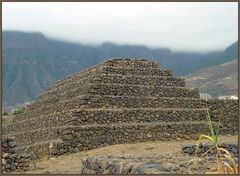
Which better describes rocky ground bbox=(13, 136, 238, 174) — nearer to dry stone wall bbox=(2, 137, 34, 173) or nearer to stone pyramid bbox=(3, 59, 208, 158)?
dry stone wall bbox=(2, 137, 34, 173)

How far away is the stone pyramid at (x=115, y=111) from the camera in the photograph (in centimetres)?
2500

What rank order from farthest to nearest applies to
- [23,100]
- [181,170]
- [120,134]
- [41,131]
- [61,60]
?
[61,60] < [23,100] < [41,131] < [120,134] < [181,170]

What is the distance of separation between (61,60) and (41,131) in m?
119

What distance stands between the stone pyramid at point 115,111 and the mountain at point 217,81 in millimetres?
53775

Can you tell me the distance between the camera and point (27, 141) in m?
28.5

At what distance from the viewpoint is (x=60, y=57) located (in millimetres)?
147500

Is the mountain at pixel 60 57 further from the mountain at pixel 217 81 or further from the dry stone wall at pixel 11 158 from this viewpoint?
the dry stone wall at pixel 11 158

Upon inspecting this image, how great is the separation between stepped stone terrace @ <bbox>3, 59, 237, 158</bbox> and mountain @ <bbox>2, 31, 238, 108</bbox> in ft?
289

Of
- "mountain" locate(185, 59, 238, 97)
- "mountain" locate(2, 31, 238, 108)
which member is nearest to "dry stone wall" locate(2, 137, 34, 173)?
"mountain" locate(185, 59, 238, 97)

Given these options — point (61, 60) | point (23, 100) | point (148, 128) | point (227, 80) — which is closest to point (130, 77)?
point (148, 128)

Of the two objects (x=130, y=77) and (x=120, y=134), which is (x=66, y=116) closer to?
(x=120, y=134)

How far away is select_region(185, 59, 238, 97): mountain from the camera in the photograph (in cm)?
8675

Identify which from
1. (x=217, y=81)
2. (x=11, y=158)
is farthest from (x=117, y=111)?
(x=217, y=81)

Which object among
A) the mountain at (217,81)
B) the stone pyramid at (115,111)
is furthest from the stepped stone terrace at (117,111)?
the mountain at (217,81)
